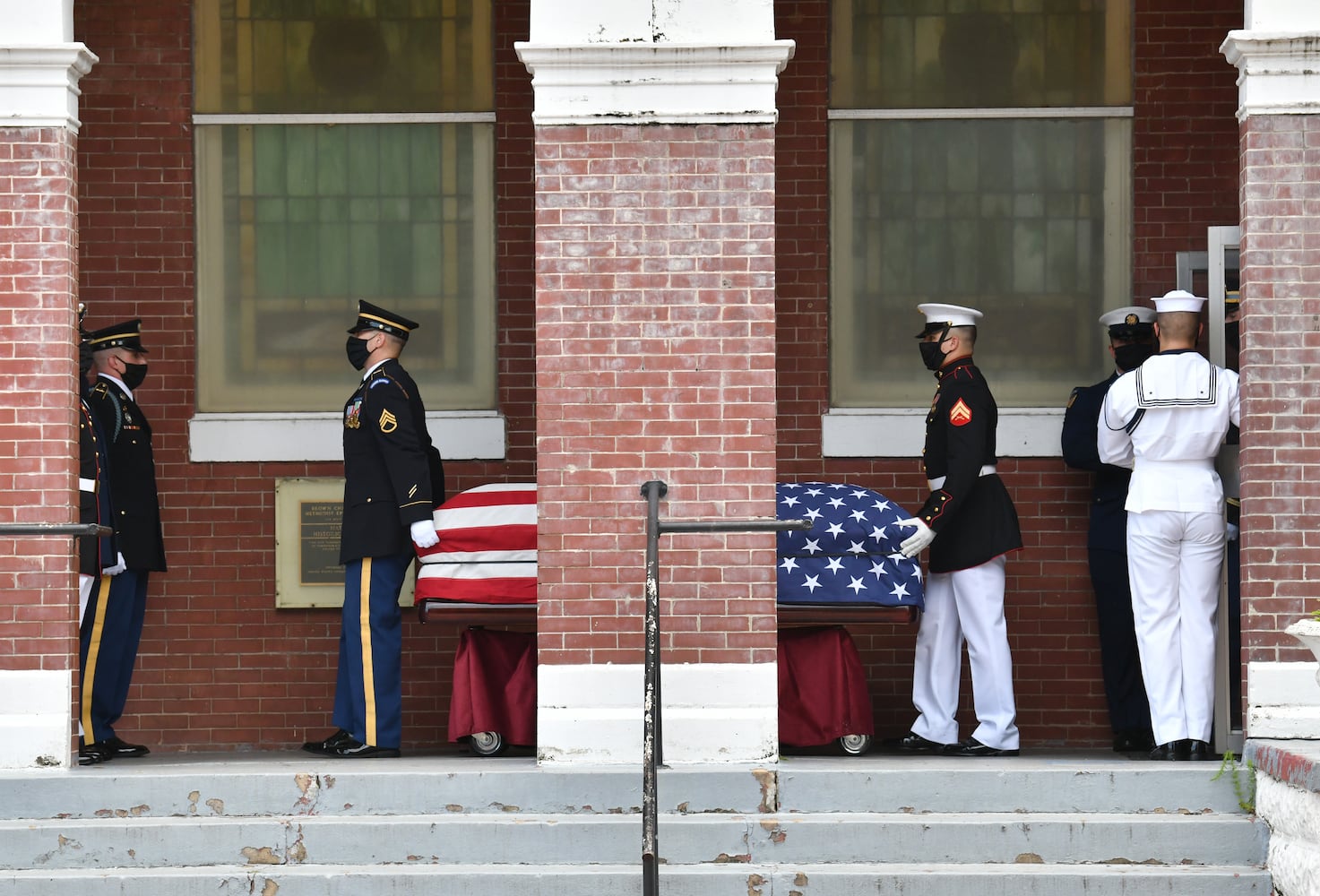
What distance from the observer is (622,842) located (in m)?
7.08

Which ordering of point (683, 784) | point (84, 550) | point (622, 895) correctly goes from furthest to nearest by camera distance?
1. point (84, 550)
2. point (683, 784)
3. point (622, 895)

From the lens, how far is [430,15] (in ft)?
31.9

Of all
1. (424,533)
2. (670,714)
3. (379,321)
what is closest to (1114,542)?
(670,714)

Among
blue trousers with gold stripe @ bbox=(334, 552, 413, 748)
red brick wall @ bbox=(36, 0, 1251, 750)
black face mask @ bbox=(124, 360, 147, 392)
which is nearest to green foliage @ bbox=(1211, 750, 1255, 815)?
red brick wall @ bbox=(36, 0, 1251, 750)

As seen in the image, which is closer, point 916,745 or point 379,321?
point 379,321

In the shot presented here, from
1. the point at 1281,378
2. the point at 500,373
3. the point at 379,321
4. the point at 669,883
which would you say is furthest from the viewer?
the point at 500,373

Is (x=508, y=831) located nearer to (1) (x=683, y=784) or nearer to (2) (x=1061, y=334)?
(1) (x=683, y=784)

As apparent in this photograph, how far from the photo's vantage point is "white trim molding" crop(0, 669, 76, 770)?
768cm

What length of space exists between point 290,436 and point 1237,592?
466 centimetres

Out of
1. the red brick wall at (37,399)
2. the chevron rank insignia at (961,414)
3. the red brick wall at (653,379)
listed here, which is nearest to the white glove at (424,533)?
the red brick wall at (653,379)

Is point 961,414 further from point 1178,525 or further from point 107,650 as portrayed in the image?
point 107,650

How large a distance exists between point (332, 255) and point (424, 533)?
2191 mm

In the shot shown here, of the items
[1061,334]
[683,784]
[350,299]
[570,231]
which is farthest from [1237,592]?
[350,299]

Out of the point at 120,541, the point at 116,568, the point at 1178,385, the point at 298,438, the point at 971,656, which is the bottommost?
the point at 971,656
